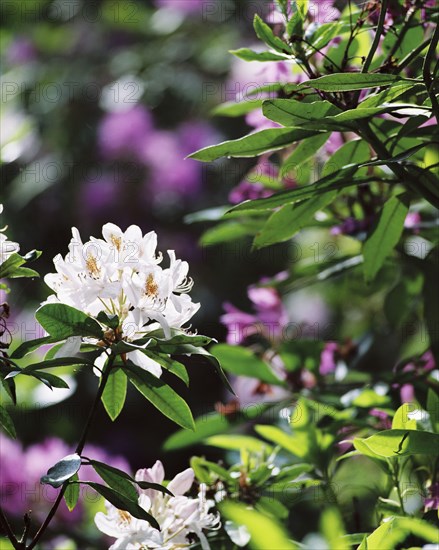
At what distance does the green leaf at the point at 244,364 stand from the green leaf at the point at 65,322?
50cm

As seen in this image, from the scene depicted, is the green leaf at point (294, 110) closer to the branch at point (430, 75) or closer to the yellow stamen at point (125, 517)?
the branch at point (430, 75)

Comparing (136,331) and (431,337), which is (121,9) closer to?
(431,337)

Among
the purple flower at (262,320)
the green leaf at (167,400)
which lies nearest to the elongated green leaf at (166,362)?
the green leaf at (167,400)

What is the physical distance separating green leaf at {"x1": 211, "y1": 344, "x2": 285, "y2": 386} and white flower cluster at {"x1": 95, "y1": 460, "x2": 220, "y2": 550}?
1.21 ft

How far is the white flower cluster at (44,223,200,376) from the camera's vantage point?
0.72 meters

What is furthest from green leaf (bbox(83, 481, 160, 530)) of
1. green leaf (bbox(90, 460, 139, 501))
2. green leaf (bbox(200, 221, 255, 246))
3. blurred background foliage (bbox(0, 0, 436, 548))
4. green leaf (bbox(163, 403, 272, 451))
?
blurred background foliage (bbox(0, 0, 436, 548))

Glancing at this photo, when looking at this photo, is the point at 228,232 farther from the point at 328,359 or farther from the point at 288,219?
Result: the point at 288,219

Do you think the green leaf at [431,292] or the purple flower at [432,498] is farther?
the green leaf at [431,292]

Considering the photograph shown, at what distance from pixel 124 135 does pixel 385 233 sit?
159cm

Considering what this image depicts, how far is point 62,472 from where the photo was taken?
66 centimetres

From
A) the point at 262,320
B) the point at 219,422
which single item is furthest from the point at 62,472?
the point at 262,320

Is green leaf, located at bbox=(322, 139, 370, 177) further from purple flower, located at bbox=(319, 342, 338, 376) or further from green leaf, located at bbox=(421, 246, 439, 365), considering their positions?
purple flower, located at bbox=(319, 342, 338, 376)

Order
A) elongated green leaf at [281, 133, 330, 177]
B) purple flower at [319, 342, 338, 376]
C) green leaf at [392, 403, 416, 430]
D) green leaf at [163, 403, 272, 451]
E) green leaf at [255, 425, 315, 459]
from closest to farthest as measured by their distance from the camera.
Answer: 1. green leaf at [392, 403, 416, 430]
2. elongated green leaf at [281, 133, 330, 177]
3. green leaf at [255, 425, 315, 459]
4. green leaf at [163, 403, 272, 451]
5. purple flower at [319, 342, 338, 376]

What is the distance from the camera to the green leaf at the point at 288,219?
A: 889 millimetres
